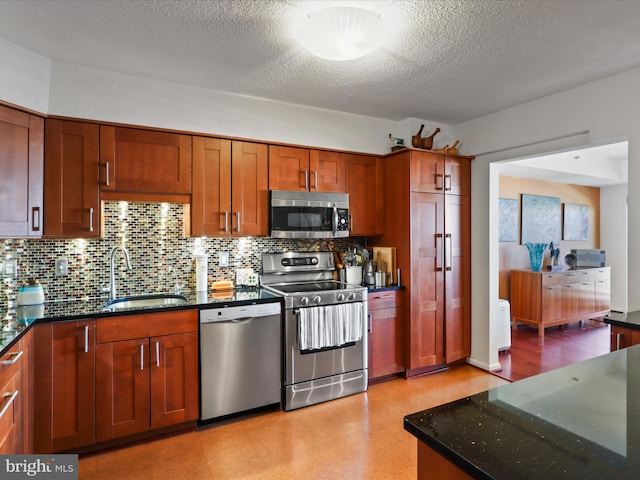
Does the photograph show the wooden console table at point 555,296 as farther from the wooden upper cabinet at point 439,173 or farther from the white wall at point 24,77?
the white wall at point 24,77

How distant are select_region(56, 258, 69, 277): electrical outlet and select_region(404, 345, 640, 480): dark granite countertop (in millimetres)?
2755

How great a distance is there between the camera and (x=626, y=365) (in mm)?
1334

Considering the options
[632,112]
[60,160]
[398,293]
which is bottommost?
[398,293]

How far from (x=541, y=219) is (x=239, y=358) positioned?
5609 millimetres

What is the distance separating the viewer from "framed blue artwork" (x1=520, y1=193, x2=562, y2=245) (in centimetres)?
582

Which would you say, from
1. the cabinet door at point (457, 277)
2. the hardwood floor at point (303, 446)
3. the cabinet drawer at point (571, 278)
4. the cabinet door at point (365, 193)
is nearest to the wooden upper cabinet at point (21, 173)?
the hardwood floor at point (303, 446)

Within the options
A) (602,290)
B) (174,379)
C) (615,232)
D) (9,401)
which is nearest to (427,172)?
(174,379)

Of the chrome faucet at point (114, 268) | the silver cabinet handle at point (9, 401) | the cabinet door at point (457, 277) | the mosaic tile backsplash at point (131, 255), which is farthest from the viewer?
the cabinet door at point (457, 277)

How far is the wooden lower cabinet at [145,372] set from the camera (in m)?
2.33

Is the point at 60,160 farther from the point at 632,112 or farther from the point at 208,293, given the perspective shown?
the point at 632,112

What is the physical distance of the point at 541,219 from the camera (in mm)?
6051

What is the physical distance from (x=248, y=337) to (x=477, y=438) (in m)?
2.16

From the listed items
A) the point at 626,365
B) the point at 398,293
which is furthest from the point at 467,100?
the point at 626,365

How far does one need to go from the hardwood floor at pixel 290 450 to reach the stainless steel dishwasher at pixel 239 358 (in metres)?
0.17
